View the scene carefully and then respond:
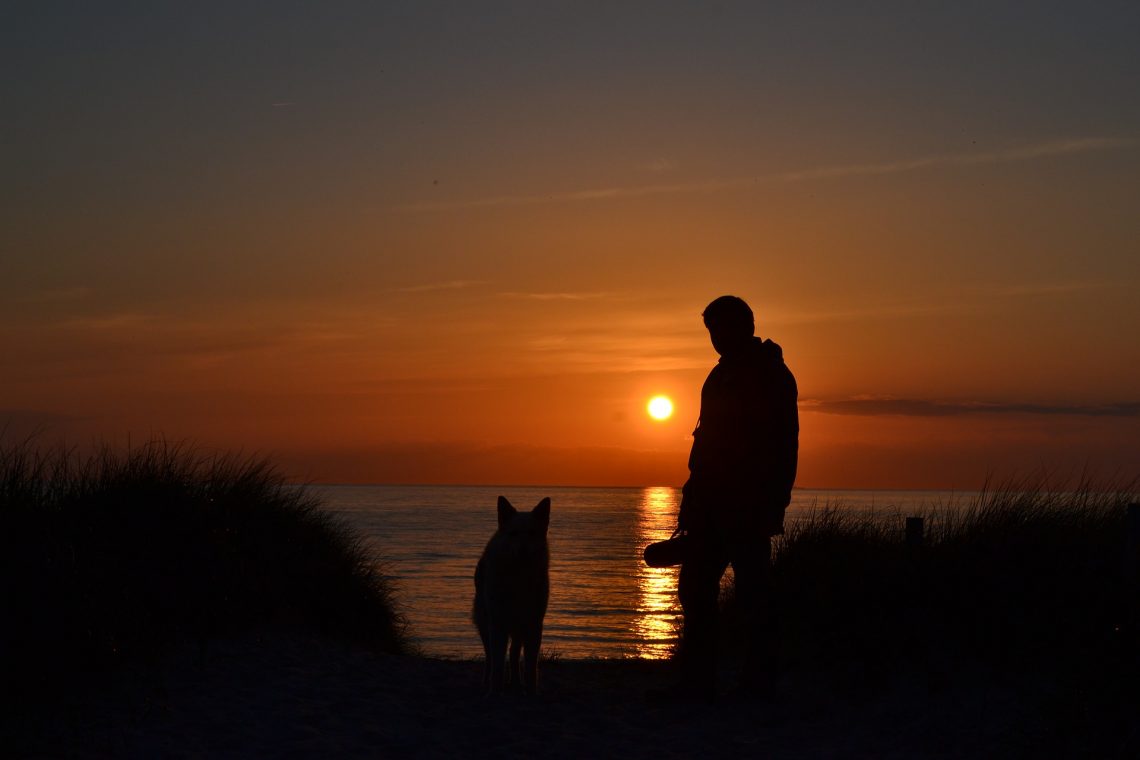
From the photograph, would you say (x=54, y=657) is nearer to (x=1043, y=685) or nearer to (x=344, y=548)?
(x=344, y=548)

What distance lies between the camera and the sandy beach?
5949 mm

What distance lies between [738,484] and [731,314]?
1.22 m

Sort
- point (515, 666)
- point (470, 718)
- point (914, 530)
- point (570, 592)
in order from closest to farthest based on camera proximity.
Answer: point (470, 718), point (515, 666), point (914, 530), point (570, 592)

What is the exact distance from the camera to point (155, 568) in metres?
8.18

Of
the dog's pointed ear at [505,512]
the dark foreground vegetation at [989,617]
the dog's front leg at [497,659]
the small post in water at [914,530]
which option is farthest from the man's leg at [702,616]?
the small post in water at [914,530]

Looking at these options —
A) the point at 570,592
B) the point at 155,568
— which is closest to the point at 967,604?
the point at 155,568

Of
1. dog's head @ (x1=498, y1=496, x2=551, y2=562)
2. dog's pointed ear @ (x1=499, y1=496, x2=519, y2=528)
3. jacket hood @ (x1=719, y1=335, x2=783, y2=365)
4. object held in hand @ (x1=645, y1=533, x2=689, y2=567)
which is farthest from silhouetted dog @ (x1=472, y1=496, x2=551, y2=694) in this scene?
jacket hood @ (x1=719, y1=335, x2=783, y2=365)

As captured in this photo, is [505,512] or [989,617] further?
[505,512]

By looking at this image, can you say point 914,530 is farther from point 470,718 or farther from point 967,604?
point 470,718

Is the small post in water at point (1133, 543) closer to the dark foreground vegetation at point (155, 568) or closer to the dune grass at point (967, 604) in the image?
the dune grass at point (967, 604)

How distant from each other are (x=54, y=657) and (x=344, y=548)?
14.1ft

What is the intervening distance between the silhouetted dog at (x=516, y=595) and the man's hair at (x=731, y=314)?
205 centimetres

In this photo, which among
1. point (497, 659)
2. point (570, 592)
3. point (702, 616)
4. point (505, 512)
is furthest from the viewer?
point (570, 592)

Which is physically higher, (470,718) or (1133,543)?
(1133,543)
